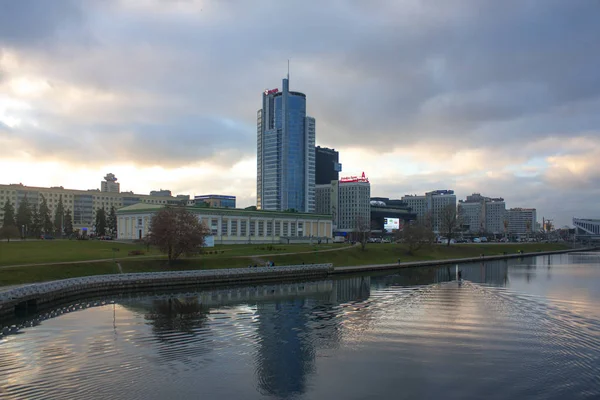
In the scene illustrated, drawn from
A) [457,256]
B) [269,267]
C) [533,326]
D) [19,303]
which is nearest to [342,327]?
[533,326]

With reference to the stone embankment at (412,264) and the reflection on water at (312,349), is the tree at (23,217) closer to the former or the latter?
the stone embankment at (412,264)

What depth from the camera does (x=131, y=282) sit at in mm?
75625

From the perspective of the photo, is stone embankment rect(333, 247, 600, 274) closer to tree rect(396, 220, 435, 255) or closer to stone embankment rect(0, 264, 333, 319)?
stone embankment rect(0, 264, 333, 319)

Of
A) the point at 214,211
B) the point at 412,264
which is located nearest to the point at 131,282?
the point at 214,211

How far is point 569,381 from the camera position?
30.5m

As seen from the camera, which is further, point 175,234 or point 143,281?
point 175,234

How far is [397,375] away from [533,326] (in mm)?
21569

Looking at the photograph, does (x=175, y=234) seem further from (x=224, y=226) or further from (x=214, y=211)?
(x=224, y=226)

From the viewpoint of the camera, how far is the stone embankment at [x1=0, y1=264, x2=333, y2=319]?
55094mm

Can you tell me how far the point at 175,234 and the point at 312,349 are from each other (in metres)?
55.9

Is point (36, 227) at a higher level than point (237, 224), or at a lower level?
lower

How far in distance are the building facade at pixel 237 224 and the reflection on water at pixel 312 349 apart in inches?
3010

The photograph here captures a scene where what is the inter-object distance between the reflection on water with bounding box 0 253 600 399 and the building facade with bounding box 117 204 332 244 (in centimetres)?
7645

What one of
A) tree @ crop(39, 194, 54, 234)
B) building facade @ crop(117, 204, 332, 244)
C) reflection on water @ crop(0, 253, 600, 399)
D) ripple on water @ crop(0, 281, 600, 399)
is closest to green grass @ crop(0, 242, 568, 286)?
reflection on water @ crop(0, 253, 600, 399)
